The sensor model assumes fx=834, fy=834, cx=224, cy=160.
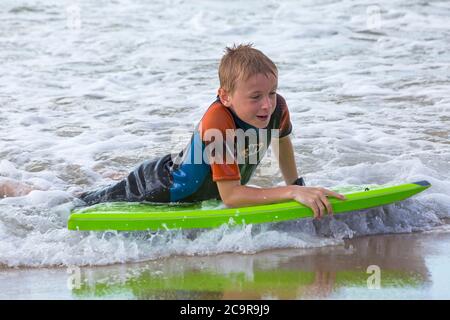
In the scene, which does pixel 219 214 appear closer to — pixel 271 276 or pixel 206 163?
pixel 206 163

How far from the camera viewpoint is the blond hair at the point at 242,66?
13.6 ft

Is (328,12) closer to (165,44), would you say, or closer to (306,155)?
(165,44)

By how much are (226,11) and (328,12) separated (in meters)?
1.57

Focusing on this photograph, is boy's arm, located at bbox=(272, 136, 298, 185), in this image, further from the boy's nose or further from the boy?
the boy's nose

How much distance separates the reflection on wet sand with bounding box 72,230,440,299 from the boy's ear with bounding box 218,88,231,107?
30.8 inches

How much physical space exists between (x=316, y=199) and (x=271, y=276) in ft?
1.94

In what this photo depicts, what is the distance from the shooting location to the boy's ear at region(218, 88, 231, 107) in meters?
4.27

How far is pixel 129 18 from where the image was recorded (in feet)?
40.2

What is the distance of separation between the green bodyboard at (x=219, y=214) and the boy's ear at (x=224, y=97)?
543mm

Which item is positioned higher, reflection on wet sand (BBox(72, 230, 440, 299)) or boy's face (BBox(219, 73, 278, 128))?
boy's face (BBox(219, 73, 278, 128))

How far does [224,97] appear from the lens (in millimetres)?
4285

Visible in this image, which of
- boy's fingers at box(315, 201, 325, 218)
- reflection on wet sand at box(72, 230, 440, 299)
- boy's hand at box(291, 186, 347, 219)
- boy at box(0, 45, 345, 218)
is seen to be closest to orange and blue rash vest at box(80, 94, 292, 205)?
boy at box(0, 45, 345, 218)

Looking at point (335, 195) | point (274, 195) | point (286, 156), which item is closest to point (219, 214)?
point (274, 195)

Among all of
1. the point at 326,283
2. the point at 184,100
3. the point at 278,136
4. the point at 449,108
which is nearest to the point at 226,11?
the point at 184,100
